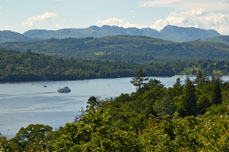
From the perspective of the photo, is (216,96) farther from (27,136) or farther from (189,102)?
(27,136)

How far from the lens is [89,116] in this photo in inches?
1039

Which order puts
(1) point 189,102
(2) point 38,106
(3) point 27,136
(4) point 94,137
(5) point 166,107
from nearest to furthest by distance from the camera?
(4) point 94,137
(3) point 27,136
(5) point 166,107
(1) point 189,102
(2) point 38,106

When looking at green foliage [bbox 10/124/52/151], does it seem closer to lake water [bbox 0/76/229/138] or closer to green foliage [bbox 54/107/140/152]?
lake water [bbox 0/76/229/138]

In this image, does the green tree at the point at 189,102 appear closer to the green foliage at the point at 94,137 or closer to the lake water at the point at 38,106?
the lake water at the point at 38,106

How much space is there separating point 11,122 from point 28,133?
155 ft

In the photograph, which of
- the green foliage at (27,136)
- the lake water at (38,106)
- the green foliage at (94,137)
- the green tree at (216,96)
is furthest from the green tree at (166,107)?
the green foliage at (94,137)

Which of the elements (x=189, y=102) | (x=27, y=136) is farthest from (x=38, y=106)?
(x=27, y=136)

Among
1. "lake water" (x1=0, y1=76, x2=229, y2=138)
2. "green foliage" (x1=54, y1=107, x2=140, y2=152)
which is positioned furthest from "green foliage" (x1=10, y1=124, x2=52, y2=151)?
"green foliage" (x1=54, y1=107, x2=140, y2=152)

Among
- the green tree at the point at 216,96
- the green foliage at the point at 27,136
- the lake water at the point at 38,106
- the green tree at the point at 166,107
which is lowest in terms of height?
the lake water at the point at 38,106

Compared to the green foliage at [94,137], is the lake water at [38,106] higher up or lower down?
lower down

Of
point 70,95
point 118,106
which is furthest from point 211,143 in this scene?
point 70,95

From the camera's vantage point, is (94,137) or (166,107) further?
(166,107)

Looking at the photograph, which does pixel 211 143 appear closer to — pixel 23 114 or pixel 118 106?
pixel 118 106

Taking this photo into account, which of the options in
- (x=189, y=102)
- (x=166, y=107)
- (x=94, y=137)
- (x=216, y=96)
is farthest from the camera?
(x=216, y=96)
